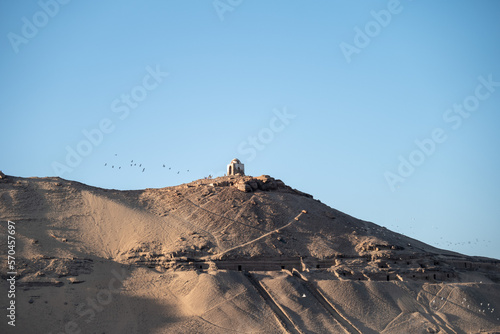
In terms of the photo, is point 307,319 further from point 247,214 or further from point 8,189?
point 8,189

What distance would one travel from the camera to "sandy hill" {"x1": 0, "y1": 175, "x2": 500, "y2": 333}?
41312mm

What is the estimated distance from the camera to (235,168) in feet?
195

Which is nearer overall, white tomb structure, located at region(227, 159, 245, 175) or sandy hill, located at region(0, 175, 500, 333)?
sandy hill, located at region(0, 175, 500, 333)

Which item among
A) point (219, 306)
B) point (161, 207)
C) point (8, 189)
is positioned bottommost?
point (219, 306)

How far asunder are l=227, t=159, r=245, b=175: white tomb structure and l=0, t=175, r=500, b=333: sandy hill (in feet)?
11.0

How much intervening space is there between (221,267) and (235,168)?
48.1ft

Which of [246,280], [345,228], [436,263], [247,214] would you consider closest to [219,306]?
[246,280]

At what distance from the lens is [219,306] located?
41844 millimetres

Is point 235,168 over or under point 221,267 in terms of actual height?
over

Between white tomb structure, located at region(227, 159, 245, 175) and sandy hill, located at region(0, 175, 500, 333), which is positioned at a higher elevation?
white tomb structure, located at region(227, 159, 245, 175)

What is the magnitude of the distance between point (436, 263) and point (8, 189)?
29.0 metres

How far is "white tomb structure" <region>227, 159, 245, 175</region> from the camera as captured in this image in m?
59.3

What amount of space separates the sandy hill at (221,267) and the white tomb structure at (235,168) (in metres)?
3.35

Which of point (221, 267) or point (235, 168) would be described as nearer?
point (221, 267)
